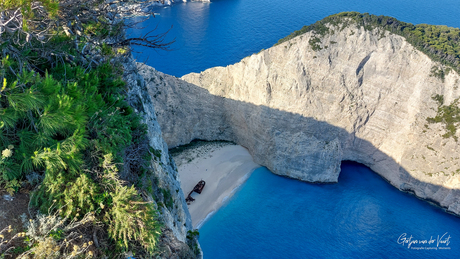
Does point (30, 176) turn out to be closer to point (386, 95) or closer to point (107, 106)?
point (107, 106)

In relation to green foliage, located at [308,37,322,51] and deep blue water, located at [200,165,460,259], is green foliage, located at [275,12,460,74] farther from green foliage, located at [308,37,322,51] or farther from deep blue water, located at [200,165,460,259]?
deep blue water, located at [200,165,460,259]

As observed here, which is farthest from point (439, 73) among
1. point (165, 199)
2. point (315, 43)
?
point (165, 199)

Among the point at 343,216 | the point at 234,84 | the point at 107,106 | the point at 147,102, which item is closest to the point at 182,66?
the point at 234,84

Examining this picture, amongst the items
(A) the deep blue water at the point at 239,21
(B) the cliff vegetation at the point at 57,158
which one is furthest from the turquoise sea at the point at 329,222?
(A) the deep blue water at the point at 239,21

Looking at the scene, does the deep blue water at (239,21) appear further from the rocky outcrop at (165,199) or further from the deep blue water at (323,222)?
the rocky outcrop at (165,199)

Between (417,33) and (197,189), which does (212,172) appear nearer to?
(197,189)

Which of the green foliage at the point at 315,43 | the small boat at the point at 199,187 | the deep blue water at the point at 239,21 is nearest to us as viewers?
the small boat at the point at 199,187
